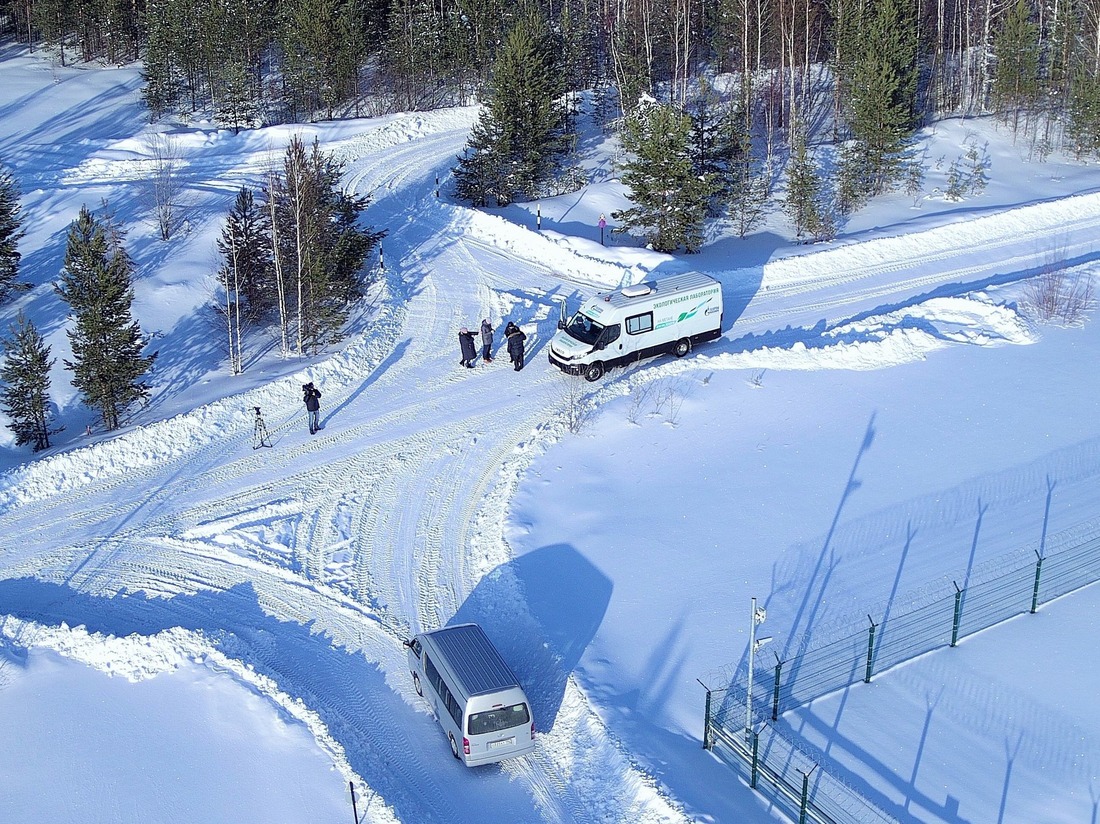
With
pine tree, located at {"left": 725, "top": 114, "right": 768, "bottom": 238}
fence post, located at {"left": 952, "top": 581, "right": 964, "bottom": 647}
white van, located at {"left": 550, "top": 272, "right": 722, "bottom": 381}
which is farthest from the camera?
pine tree, located at {"left": 725, "top": 114, "right": 768, "bottom": 238}

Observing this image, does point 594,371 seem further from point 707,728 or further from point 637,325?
point 707,728

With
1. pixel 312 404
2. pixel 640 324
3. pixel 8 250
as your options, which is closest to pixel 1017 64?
pixel 640 324

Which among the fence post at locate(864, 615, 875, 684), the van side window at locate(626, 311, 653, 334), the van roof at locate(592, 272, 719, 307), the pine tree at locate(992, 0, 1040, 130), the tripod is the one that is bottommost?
the fence post at locate(864, 615, 875, 684)

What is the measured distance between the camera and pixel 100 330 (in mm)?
27516

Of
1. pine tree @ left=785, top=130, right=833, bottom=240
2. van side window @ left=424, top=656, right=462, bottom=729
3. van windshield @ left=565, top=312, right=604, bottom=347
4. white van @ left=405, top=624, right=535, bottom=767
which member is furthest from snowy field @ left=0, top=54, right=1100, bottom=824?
pine tree @ left=785, top=130, right=833, bottom=240

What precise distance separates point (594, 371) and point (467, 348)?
330cm

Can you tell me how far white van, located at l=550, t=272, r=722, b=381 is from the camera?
27.7m

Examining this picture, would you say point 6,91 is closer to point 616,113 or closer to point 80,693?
point 616,113

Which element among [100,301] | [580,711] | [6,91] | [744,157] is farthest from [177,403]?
[6,91]

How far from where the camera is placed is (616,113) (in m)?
57.1

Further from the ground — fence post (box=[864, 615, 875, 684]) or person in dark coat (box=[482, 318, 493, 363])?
person in dark coat (box=[482, 318, 493, 363])

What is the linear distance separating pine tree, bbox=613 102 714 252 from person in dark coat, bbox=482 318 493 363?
37.8 feet

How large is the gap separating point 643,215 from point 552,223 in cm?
412

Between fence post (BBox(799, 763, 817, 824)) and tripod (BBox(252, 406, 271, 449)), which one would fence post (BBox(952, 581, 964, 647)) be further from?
tripod (BBox(252, 406, 271, 449))
